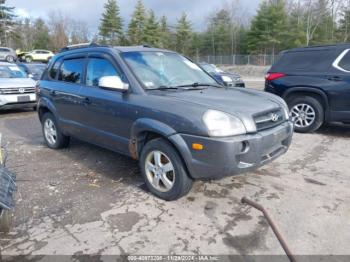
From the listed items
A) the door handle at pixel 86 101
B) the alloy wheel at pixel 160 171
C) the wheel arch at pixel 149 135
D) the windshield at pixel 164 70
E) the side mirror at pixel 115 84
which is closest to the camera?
the wheel arch at pixel 149 135

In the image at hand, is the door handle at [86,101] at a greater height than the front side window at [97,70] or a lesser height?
lesser

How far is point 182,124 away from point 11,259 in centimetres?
200

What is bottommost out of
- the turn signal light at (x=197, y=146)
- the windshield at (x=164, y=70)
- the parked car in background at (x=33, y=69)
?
the turn signal light at (x=197, y=146)

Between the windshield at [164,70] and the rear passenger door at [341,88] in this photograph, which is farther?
the rear passenger door at [341,88]

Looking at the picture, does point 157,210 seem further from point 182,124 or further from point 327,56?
point 327,56

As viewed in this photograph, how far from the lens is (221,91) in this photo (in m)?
4.15

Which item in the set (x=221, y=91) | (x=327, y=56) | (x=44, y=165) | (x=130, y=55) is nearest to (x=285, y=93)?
(x=327, y=56)

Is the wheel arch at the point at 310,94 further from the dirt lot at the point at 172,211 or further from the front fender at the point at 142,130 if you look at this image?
the front fender at the point at 142,130

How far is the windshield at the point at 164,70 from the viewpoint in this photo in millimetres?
4047

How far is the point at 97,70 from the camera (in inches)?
178

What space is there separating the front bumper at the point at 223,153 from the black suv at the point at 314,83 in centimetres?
332

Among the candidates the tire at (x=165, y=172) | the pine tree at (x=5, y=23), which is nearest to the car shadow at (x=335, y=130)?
the tire at (x=165, y=172)

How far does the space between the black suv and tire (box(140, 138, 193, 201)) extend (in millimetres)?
3669

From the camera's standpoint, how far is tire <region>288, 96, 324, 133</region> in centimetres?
653
